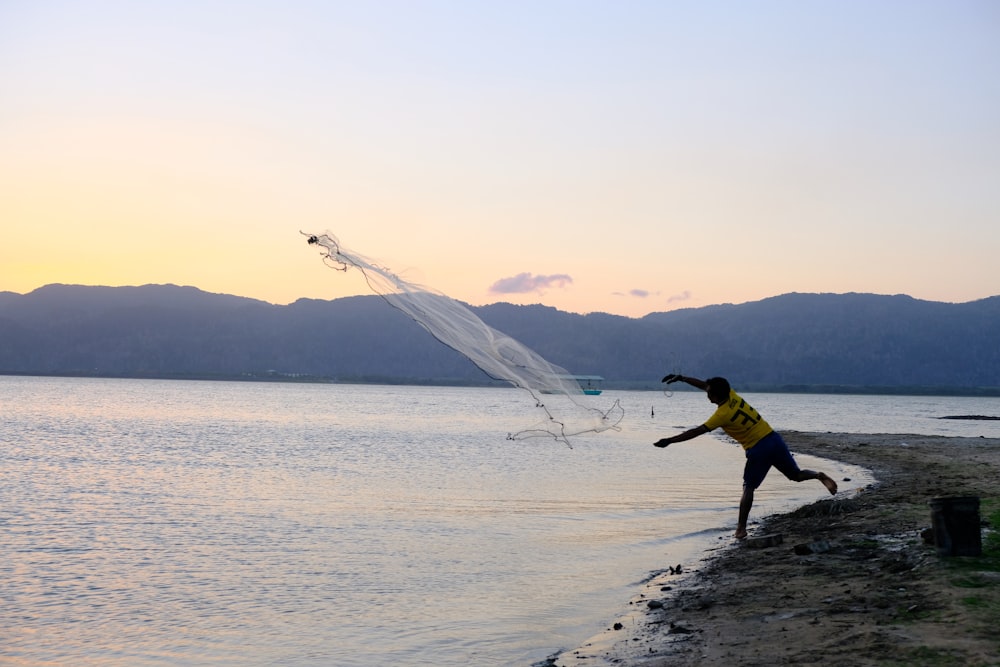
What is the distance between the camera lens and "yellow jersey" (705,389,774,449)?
449 inches

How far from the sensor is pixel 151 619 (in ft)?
33.9

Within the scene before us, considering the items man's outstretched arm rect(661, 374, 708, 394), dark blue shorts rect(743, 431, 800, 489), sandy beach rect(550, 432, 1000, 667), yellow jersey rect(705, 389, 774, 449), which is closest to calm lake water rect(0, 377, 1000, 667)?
sandy beach rect(550, 432, 1000, 667)

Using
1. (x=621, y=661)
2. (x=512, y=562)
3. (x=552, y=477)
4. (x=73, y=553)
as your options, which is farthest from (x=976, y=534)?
(x=552, y=477)

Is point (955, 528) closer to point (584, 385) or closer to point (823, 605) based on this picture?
point (823, 605)

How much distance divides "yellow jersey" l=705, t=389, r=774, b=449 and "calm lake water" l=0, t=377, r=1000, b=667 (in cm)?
232

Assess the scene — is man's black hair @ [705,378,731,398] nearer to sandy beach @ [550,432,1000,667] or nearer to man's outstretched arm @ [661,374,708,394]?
man's outstretched arm @ [661,374,708,394]

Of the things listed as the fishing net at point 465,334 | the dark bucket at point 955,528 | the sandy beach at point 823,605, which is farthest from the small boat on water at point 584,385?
the dark bucket at point 955,528

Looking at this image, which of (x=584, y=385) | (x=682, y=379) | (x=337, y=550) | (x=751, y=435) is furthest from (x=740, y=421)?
(x=584, y=385)

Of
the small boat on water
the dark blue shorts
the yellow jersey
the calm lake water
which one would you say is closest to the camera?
the calm lake water

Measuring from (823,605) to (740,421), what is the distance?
11.0ft

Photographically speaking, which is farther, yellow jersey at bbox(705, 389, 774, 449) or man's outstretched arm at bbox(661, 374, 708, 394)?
yellow jersey at bbox(705, 389, 774, 449)

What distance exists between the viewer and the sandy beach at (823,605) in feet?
23.3

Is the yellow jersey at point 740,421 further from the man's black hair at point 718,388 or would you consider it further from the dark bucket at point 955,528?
the dark bucket at point 955,528

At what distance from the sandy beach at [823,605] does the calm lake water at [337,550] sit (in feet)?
2.44
